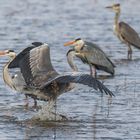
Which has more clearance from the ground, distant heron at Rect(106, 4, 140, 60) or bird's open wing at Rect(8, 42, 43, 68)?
bird's open wing at Rect(8, 42, 43, 68)

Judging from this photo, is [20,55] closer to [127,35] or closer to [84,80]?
[84,80]

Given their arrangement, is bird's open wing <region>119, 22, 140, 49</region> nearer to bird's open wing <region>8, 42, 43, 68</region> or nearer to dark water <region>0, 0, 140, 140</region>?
dark water <region>0, 0, 140, 140</region>

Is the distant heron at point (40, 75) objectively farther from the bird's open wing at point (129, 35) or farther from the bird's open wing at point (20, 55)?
the bird's open wing at point (129, 35)

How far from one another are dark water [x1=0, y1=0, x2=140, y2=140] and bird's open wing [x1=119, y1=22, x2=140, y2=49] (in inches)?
10.8

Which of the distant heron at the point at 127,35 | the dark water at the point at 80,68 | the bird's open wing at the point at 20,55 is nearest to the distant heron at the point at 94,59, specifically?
the dark water at the point at 80,68

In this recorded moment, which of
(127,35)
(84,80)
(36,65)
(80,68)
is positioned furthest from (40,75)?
(127,35)

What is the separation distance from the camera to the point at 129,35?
49.2 feet

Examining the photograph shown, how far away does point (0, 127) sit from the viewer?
8.38 metres

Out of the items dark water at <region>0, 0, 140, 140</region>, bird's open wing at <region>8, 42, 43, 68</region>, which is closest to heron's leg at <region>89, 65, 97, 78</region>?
dark water at <region>0, 0, 140, 140</region>

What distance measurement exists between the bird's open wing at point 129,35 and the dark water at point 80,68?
273mm

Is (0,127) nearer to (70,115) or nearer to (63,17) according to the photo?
(70,115)

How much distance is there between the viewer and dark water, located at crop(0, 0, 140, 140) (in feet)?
27.3

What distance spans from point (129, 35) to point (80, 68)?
239 cm

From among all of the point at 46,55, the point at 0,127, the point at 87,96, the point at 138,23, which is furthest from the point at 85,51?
the point at 138,23
